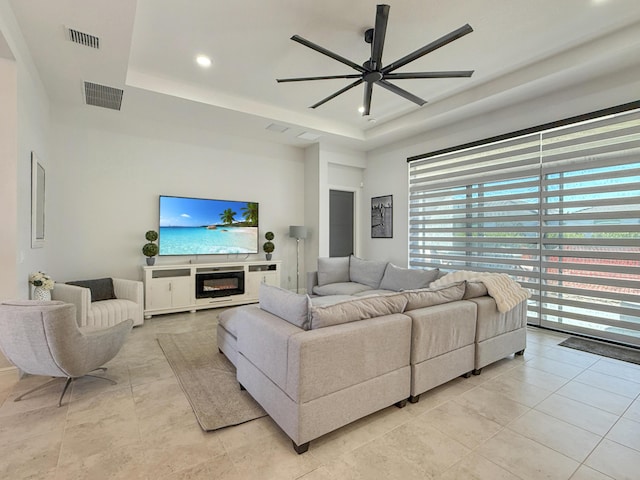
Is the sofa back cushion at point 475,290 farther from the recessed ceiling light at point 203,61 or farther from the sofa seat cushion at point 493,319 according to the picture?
the recessed ceiling light at point 203,61

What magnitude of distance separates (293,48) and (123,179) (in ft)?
11.2

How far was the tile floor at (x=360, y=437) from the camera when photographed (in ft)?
5.59

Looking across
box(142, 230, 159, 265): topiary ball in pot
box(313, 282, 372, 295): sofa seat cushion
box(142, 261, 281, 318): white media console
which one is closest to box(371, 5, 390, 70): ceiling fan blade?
box(313, 282, 372, 295): sofa seat cushion

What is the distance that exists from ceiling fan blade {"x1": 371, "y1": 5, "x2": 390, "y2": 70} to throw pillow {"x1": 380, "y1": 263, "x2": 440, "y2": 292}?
8.82 ft

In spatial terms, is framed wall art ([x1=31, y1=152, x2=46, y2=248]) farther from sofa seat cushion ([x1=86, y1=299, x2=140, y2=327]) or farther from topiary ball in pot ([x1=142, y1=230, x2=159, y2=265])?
topiary ball in pot ([x1=142, y1=230, x2=159, y2=265])

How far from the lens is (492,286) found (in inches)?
122

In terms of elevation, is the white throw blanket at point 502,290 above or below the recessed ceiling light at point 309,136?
below

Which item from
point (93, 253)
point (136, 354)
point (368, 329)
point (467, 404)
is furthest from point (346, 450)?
point (93, 253)

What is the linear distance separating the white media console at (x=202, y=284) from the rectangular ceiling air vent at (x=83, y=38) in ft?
9.65

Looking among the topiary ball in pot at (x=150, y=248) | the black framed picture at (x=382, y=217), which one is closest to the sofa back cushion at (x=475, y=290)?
the black framed picture at (x=382, y=217)

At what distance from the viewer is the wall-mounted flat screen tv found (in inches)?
207

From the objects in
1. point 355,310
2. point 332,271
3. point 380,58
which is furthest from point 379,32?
point 332,271

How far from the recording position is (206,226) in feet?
18.3

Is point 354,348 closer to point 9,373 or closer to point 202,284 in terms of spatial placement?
point 9,373
